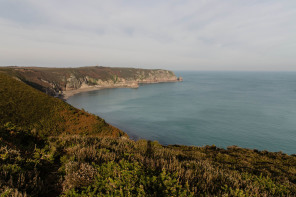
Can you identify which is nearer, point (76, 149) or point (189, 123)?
point (76, 149)

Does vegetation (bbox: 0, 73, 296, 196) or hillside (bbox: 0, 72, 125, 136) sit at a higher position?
vegetation (bbox: 0, 73, 296, 196)

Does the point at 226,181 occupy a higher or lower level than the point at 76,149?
lower

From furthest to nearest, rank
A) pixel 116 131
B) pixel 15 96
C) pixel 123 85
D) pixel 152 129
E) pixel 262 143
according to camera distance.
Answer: pixel 123 85
pixel 152 129
pixel 262 143
pixel 15 96
pixel 116 131

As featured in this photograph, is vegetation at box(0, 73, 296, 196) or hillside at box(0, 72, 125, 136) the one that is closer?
vegetation at box(0, 73, 296, 196)

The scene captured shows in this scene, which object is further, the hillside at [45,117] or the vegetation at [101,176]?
the hillside at [45,117]

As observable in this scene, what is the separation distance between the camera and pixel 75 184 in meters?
3.99

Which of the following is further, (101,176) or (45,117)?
(45,117)

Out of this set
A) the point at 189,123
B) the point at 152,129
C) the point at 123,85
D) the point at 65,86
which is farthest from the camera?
the point at 123,85

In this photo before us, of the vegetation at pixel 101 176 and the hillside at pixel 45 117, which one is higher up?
the vegetation at pixel 101 176

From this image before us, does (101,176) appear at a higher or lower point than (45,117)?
higher

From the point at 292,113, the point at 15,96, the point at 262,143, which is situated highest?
the point at 15,96

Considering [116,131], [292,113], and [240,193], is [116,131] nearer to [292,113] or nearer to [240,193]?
[240,193]

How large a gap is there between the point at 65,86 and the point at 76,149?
154 metres

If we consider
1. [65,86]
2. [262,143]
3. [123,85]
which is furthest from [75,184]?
[123,85]
